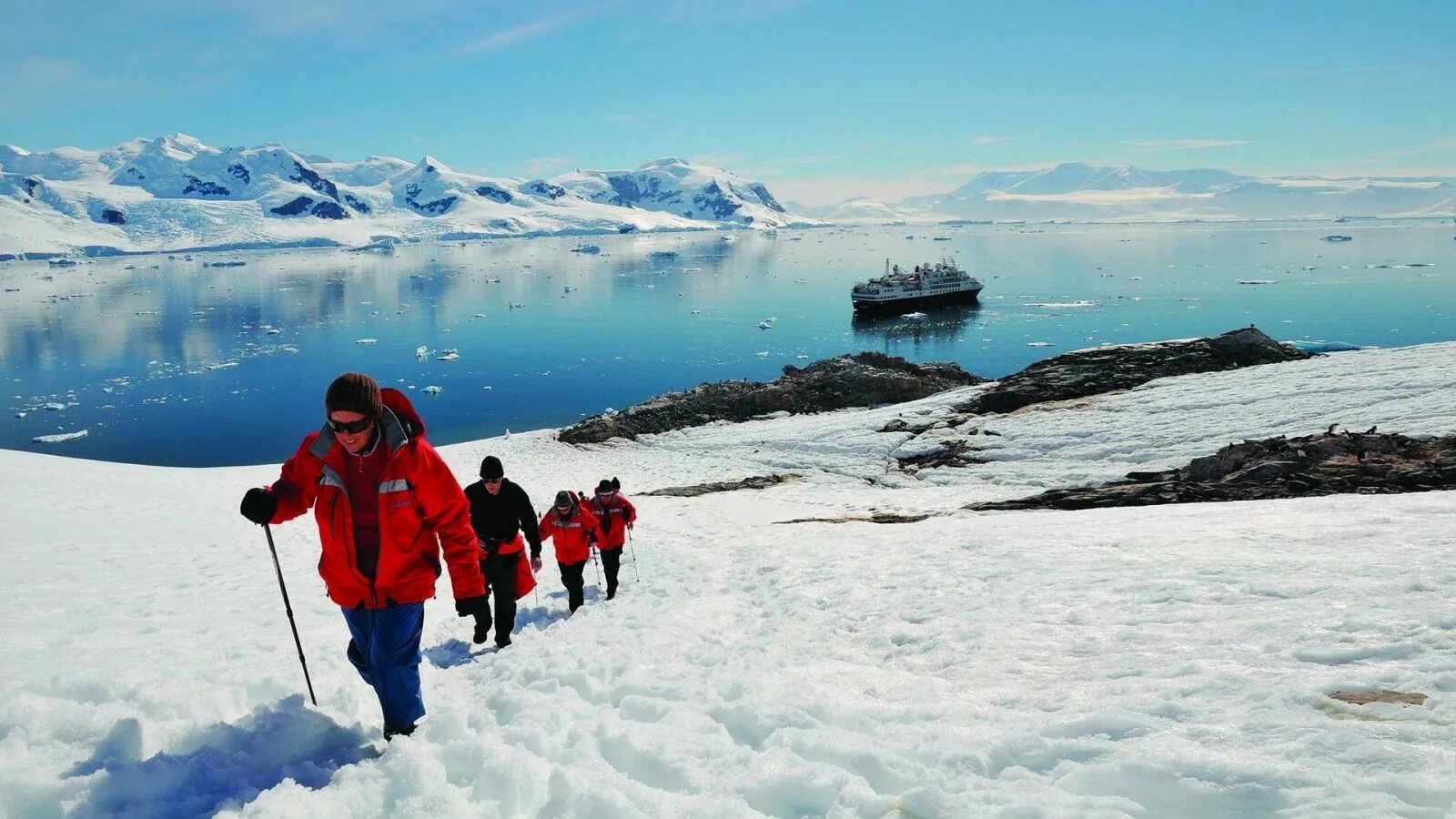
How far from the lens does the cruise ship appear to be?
84.1m

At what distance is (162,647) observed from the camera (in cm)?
539

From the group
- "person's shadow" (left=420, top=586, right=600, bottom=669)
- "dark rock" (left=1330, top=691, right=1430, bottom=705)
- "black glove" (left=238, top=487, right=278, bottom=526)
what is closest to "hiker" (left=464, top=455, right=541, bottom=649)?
"person's shadow" (left=420, top=586, right=600, bottom=669)

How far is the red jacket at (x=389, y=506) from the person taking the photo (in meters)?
3.91

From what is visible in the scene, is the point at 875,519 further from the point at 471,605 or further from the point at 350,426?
the point at 350,426

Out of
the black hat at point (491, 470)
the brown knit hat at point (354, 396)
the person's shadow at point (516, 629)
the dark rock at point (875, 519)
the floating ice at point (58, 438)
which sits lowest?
the floating ice at point (58, 438)

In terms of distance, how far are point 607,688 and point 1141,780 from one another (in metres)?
3.20

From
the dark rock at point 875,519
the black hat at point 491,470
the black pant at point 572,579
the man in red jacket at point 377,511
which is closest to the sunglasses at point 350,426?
the man in red jacket at point 377,511

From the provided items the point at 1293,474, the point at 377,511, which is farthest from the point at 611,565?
the point at 1293,474

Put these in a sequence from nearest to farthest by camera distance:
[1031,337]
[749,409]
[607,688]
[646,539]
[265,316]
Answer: [607,688] → [646,539] → [749,409] → [1031,337] → [265,316]

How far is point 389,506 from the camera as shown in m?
3.91

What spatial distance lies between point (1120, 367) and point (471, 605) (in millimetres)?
26464

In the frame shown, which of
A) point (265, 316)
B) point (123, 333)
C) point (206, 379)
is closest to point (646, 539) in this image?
point (206, 379)

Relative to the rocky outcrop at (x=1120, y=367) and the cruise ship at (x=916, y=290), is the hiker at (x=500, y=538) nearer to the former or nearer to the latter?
the rocky outcrop at (x=1120, y=367)

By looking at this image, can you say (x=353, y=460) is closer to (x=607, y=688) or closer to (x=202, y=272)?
(x=607, y=688)
